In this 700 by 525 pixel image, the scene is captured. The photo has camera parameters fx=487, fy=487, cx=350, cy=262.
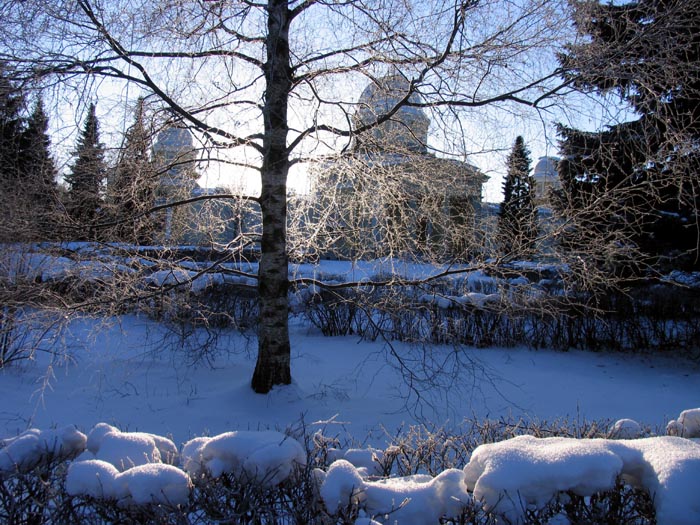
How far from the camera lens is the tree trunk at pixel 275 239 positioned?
5582 millimetres

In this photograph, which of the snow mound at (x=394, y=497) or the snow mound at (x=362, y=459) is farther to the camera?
the snow mound at (x=362, y=459)

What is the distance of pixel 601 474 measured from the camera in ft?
5.46

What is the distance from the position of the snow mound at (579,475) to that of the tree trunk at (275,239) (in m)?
4.03

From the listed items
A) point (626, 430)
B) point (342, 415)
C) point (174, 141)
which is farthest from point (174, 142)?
point (626, 430)

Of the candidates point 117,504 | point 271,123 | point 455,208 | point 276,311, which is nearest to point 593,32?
point 455,208

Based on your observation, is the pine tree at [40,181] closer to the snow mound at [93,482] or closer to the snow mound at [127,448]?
the snow mound at [127,448]

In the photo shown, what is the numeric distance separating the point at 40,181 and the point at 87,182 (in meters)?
0.66

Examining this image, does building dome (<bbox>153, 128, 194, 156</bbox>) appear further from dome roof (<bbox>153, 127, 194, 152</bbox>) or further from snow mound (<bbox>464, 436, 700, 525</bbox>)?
snow mound (<bbox>464, 436, 700, 525</bbox>)

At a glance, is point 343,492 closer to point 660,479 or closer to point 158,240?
point 660,479

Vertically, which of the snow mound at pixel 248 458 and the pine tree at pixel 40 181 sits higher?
the pine tree at pixel 40 181

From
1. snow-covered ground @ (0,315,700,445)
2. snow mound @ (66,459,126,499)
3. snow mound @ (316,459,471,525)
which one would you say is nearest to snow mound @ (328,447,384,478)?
snow mound @ (316,459,471,525)

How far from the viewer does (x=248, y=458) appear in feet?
6.05

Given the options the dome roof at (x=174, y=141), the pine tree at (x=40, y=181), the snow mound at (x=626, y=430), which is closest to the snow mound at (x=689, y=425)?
the snow mound at (x=626, y=430)

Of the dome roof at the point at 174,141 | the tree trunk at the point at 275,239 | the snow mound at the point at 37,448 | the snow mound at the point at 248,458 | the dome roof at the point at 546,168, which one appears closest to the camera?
the snow mound at the point at 248,458
